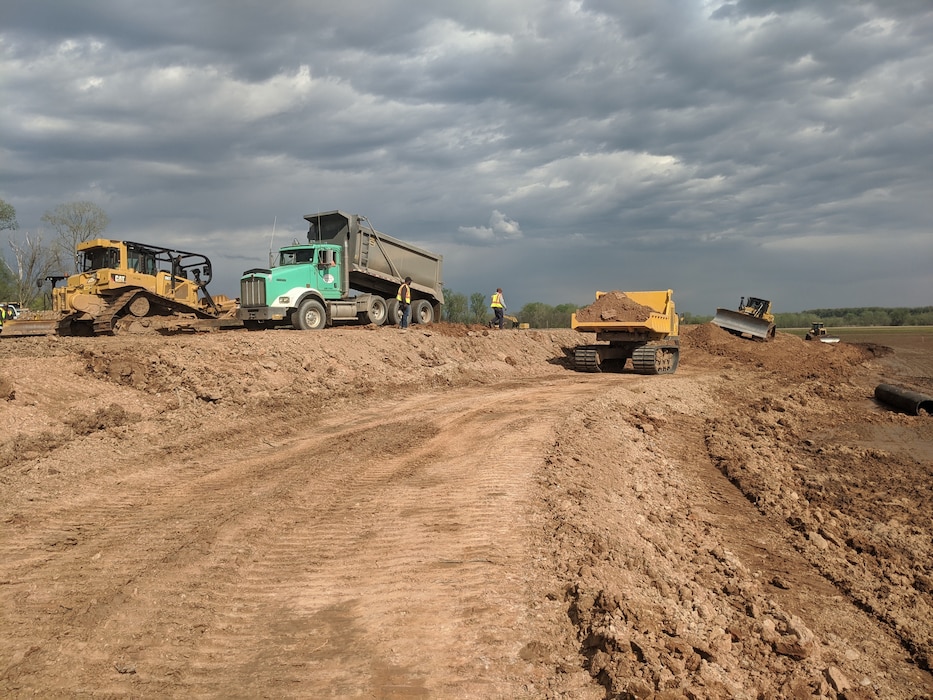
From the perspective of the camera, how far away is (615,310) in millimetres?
17297

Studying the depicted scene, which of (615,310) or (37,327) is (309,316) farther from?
(615,310)

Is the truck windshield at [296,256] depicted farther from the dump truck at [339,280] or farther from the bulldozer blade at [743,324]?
the bulldozer blade at [743,324]

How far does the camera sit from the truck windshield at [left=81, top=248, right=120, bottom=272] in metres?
19.1

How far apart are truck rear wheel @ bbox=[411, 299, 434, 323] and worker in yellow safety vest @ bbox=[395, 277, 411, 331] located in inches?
55.2

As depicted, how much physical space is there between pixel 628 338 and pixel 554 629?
48.0ft

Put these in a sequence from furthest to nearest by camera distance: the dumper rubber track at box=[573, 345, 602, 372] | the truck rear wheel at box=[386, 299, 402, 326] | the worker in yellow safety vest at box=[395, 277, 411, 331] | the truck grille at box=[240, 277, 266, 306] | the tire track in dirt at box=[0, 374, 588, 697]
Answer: the truck rear wheel at box=[386, 299, 402, 326] < the worker in yellow safety vest at box=[395, 277, 411, 331] < the dumper rubber track at box=[573, 345, 602, 372] < the truck grille at box=[240, 277, 266, 306] < the tire track in dirt at box=[0, 374, 588, 697]

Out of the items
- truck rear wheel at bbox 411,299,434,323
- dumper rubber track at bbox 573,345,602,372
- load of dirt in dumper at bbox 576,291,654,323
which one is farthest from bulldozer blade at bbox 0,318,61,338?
dumper rubber track at bbox 573,345,602,372

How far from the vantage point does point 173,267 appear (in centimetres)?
2061

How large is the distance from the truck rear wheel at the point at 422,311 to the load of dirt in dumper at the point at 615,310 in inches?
291

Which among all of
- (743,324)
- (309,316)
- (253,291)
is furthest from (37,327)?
(743,324)

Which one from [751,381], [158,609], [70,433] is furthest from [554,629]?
[751,381]

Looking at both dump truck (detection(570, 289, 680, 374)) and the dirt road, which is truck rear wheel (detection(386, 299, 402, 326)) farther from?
the dirt road

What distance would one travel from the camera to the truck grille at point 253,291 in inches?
664

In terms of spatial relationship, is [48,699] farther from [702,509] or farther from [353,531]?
[702,509]
